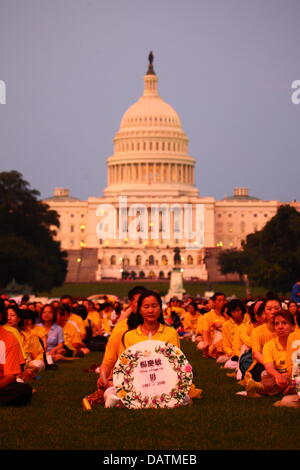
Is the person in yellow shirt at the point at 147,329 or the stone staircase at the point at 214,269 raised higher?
the stone staircase at the point at 214,269

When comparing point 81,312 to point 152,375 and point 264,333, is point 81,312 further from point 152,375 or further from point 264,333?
point 152,375

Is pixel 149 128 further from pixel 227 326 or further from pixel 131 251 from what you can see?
pixel 227 326

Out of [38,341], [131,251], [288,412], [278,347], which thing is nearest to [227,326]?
[38,341]

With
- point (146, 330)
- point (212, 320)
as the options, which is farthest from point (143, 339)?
point (212, 320)

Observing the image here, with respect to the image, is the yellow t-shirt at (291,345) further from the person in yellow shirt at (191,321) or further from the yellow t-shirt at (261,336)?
the person in yellow shirt at (191,321)

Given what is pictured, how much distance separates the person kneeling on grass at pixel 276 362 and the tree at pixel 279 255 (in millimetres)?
64387

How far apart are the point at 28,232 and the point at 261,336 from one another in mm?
84507

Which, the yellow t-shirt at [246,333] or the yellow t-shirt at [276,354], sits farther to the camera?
the yellow t-shirt at [246,333]

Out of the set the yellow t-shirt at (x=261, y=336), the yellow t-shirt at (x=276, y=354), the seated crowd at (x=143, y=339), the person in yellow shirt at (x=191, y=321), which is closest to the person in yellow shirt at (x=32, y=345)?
the seated crowd at (x=143, y=339)

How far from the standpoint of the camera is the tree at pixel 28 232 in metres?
85.7

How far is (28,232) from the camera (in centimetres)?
10181

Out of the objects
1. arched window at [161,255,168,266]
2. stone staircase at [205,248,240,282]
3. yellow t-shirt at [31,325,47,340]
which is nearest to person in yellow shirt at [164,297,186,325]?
yellow t-shirt at [31,325,47,340]

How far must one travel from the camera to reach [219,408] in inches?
610

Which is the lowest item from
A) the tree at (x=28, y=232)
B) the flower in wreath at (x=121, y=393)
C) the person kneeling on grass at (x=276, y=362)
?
the flower in wreath at (x=121, y=393)
